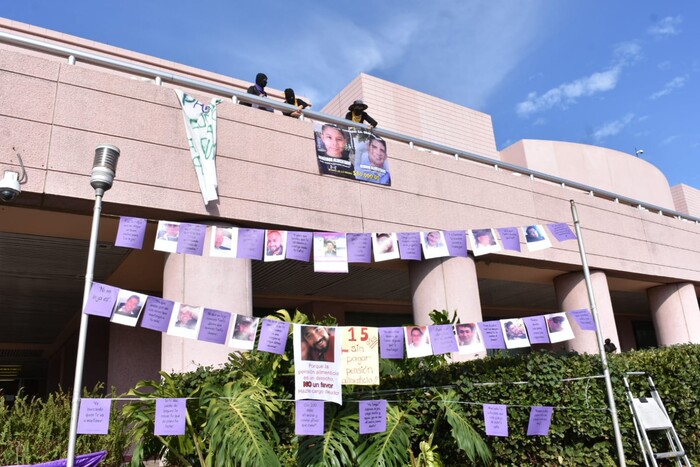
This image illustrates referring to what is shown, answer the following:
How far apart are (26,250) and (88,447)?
15.9 ft

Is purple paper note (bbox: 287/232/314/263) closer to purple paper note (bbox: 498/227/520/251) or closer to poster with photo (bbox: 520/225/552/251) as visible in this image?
purple paper note (bbox: 498/227/520/251)

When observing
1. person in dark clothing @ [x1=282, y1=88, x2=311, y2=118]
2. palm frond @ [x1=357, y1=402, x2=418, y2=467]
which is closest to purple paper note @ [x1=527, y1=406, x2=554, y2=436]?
palm frond @ [x1=357, y1=402, x2=418, y2=467]

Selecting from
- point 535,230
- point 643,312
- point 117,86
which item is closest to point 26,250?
point 117,86

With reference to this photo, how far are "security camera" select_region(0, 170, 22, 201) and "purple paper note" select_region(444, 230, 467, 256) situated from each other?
17.7 feet

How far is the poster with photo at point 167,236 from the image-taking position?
245 inches

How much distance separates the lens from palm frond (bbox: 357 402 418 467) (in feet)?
19.7

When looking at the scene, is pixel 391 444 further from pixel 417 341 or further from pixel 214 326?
pixel 214 326

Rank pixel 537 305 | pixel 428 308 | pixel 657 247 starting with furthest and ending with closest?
pixel 537 305, pixel 657 247, pixel 428 308

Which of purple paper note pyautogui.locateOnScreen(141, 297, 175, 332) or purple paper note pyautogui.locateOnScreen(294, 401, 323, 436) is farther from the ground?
purple paper note pyautogui.locateOnScreen(141, 297, 175, 332)

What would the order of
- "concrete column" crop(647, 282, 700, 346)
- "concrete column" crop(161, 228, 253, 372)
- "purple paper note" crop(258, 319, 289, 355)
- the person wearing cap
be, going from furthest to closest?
1. "concrete column" crop(647, 282, 700, 346)
2. the person wearing cap
3. "concrete column" crop(161, 228, 253, 372)
4. "purple paper note" crop(258, 319, 289, 355)

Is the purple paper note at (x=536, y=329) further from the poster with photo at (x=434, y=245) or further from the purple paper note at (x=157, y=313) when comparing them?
the purple paper note at (x=157, y=313)

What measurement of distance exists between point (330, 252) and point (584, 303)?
904cm

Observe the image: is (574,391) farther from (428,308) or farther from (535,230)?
(428,308)

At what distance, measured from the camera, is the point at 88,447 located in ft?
20.4
